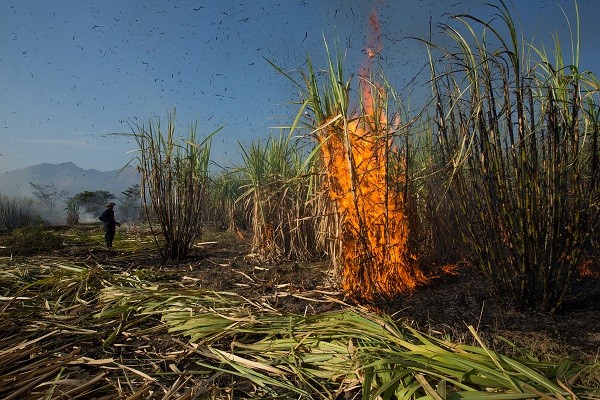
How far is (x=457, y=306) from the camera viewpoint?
302 centimetres

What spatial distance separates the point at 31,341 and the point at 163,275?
212 centimetres

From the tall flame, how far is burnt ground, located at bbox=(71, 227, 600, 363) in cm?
18

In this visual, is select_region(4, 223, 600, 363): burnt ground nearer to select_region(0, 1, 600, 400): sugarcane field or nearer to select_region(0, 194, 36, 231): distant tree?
select_region(0, 1, 600, 400): sugarcane field

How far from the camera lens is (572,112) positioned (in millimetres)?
2793

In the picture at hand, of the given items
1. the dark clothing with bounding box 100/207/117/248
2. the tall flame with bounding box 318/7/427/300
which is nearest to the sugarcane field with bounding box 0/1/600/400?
the tall flame with bounding box 318/7/427/300

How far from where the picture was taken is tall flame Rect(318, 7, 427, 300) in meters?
3.27

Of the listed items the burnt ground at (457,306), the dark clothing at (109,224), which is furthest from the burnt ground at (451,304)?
the dark clothing at (109,224)

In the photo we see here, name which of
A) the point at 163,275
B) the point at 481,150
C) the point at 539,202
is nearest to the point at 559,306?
the point at 539,202

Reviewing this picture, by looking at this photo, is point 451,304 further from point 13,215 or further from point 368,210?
point 13,215

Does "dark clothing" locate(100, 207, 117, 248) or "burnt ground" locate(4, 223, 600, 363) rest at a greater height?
"dark clothing" locate(100, 207, 117, 248)

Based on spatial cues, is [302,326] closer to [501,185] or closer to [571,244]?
[501,185]

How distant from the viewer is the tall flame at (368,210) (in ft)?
10.7

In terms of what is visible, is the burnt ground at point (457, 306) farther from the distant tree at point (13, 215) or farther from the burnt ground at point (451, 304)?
the distant tree at point (13, 215)

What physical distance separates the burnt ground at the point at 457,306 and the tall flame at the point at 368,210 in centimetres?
18
